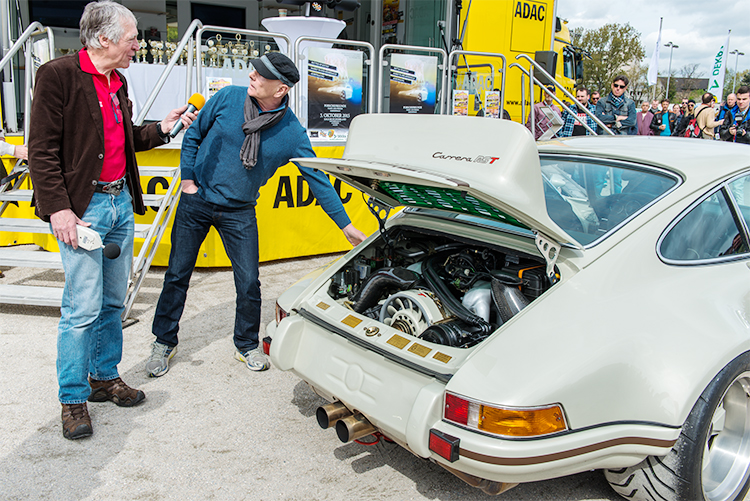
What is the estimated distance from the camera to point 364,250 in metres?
3.27

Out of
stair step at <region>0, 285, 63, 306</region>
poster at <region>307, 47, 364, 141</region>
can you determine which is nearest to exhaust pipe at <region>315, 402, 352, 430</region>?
stair step at <region>0, 285, 63, 306</region>

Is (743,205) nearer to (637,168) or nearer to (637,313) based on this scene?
(637,168)

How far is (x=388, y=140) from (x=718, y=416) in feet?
5.85

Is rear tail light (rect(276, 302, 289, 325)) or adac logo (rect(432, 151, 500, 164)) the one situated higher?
adac logo (rect(432, 151, 500, 164))

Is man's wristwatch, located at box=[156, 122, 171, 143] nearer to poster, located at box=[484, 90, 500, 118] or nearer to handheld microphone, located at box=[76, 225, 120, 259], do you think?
handheld microphone, located at box=[76, 225, 120, 259]

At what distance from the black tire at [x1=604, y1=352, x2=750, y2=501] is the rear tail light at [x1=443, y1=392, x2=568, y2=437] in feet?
1.86

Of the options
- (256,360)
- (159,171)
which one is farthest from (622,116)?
(256,360)

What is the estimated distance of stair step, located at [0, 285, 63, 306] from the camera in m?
4.59

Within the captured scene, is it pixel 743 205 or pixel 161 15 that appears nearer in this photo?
pixel 743 205

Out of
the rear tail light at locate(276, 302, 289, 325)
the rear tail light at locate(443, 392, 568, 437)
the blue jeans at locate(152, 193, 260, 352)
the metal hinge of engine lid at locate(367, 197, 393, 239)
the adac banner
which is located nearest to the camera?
the rear tail light at locate(443, 392, 568, 437)

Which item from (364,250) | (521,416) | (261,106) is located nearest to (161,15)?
(261,106)

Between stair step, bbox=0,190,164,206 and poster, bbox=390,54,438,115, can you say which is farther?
poster, bbox=390,54,438,115

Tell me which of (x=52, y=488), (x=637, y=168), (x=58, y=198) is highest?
(x=637, y=168)

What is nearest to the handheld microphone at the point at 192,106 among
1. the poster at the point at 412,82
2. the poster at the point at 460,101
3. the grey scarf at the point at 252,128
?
the grey scarf at the point at 252,128
